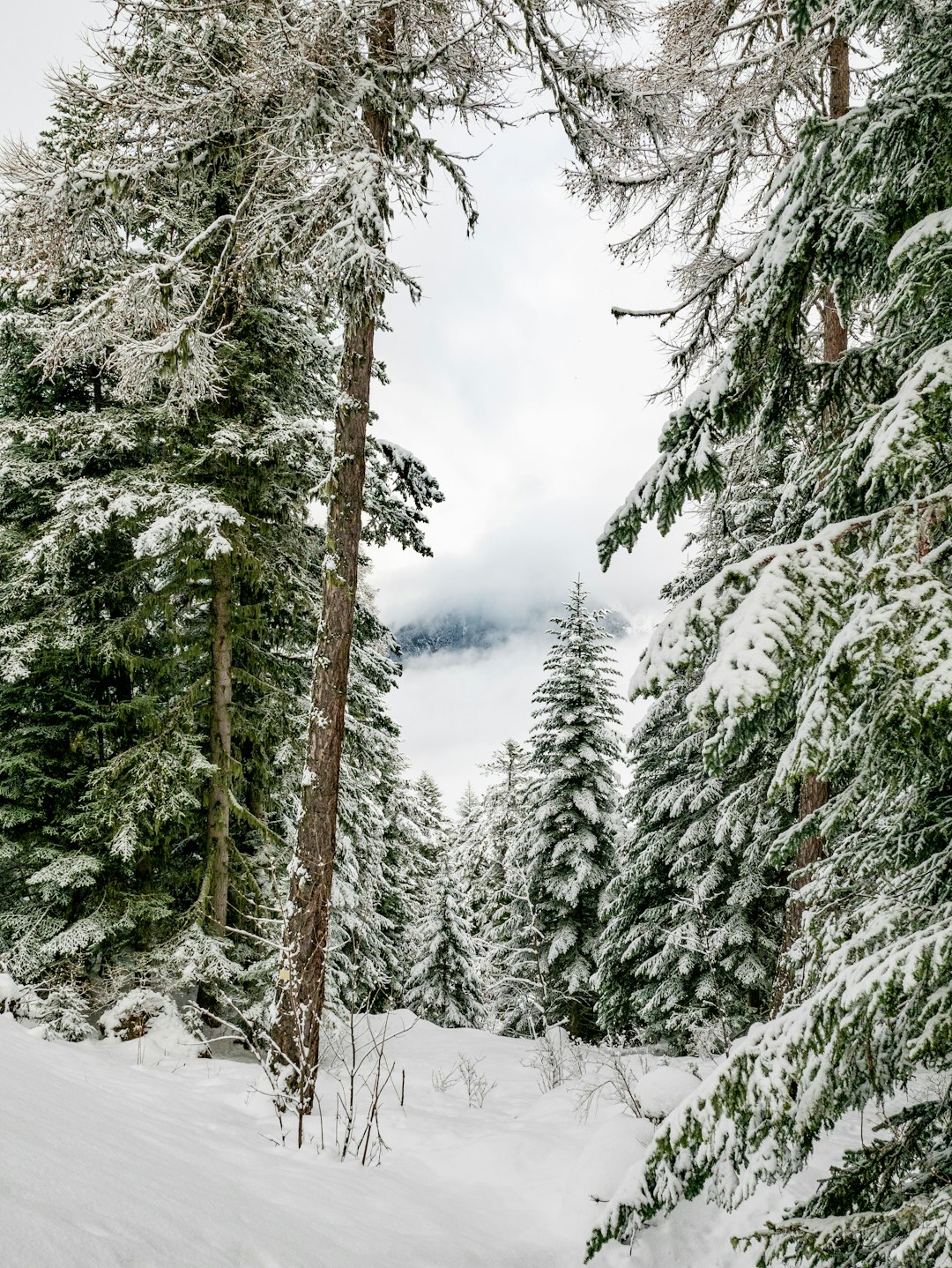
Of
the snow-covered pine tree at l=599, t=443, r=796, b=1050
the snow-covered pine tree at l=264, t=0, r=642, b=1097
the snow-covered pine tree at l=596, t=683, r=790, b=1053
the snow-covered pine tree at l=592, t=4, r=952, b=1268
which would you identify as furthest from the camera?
the snow-covered pine tree at l=596, t=683, r=790, b=1053

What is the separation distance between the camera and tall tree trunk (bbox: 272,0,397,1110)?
5.75m

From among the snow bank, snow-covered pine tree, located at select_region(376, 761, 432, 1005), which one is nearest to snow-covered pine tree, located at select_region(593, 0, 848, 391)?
the snow bank

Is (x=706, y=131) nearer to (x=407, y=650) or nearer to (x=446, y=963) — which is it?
(x=407, y=650)

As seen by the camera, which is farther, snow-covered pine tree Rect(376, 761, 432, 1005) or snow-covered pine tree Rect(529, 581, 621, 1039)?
snow-covered pine tree Rect(376, 761, 432, 1005)

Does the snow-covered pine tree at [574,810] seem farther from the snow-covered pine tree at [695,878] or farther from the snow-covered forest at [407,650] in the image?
the snow-covered forest at [407,650]

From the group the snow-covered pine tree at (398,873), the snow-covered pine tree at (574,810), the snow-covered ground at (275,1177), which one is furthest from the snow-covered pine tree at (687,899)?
the snow-covered pine tree at (398,873)

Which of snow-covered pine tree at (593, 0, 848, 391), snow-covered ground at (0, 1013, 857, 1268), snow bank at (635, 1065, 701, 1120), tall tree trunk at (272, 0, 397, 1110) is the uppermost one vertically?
snow-covered pine tree at (593, 0, 848, 391)

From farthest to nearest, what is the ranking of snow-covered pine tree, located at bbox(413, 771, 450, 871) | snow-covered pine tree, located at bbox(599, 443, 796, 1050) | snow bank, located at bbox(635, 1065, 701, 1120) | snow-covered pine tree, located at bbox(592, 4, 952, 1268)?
1. snow-covered pine tree, located at bbox(413, 771, 450, 871)
2. snow-covered pine tree, located at bbox(599, 443, 796, 1050)
3. snow bank, located at bbox(635, 1065, 701, 1120)
4. snow-covered pine tree, located at bbox(592, 4, 952, 1268)

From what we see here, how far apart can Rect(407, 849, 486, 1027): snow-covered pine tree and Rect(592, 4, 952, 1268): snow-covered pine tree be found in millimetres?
17550

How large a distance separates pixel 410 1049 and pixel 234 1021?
102 inches

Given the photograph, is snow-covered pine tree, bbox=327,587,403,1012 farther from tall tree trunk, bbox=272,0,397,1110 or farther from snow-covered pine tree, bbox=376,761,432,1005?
snow-covered pine tree, bbox=376,761,432,1005

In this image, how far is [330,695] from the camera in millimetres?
6180

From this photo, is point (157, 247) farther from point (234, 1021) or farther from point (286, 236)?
point (234, 1021)

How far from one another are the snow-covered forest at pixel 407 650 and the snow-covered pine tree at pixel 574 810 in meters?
3.13
